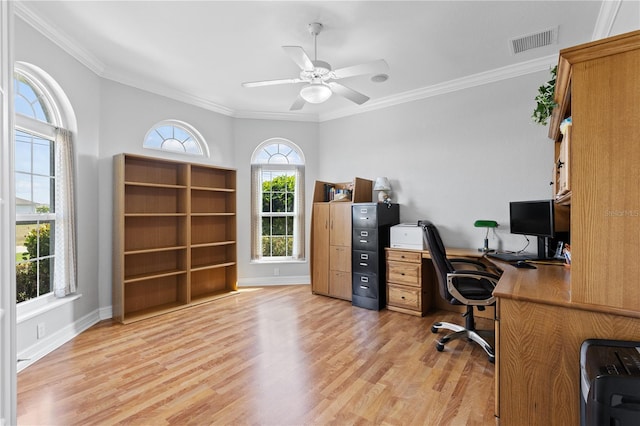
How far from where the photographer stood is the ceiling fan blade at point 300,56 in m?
2.22

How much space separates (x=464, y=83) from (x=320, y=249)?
9.46 ft

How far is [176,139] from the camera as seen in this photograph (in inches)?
170

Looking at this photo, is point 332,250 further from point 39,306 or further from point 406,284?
point 39,306

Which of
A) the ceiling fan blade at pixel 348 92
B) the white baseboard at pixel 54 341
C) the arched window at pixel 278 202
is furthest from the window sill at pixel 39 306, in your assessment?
the ceiling fan blade at pixel 348 92

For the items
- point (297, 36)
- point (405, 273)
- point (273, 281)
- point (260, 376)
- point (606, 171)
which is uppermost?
point (297, 36)

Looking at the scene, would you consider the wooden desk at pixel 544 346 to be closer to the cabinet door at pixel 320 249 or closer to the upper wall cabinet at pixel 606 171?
the upper wall cabinet at pixel 606 171

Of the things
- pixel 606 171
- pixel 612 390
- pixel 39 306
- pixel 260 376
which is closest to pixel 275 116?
pixel 39 306

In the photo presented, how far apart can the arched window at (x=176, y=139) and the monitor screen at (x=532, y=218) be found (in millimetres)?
4142

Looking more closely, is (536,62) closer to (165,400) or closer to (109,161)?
(165,400)

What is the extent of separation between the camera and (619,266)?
4.32 ft

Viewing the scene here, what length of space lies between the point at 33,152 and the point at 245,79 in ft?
7.50

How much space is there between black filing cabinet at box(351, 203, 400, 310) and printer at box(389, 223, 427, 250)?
171 millimetres

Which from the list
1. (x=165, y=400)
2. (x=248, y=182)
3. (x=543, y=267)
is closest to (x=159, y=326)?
(x=165, y=400)

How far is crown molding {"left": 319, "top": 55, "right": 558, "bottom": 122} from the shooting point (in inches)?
130
